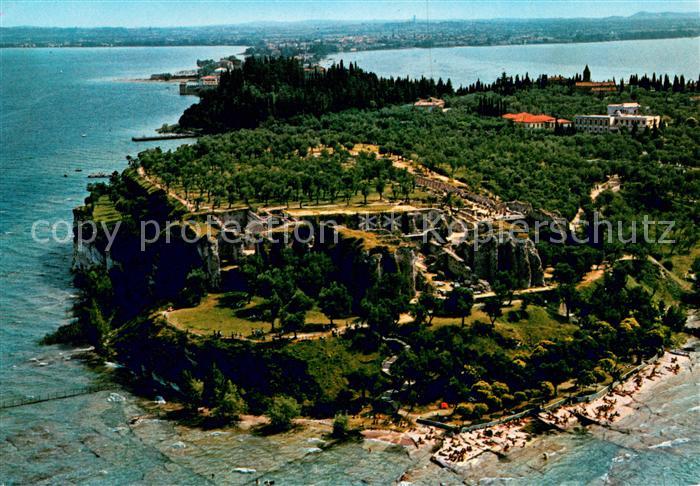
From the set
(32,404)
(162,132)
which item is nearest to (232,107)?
(162,132)

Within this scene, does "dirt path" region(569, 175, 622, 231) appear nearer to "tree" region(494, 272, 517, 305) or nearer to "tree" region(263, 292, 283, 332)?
"tree" region(494, 272, 517, 305)

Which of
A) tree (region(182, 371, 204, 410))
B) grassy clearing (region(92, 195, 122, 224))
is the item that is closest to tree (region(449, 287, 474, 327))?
tree (region(182, 371, 204, 410))

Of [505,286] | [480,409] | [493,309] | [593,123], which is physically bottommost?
[480,409]

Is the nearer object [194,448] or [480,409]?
[194,448]

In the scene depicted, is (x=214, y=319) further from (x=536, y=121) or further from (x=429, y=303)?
(x=536, y=121)

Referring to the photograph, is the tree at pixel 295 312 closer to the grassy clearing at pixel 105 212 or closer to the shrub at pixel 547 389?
the shrub at pixel 547 389

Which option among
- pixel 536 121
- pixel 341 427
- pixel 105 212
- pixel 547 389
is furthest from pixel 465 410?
pixel 536 121
